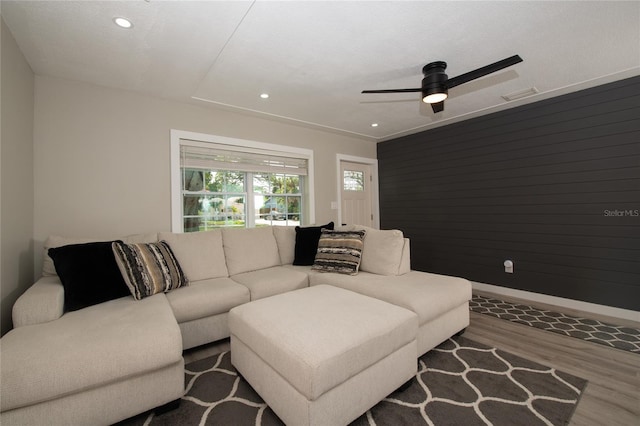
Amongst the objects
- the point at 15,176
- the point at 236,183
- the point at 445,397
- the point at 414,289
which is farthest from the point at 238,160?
the point at 445,397

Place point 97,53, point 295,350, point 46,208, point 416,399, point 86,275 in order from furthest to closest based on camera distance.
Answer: point 46,208 < point 97,53 < point 86,275 < point 416,399 < point 295,350

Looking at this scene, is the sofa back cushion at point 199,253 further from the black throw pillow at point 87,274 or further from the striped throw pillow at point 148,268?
the black throw pillow at point 87,274

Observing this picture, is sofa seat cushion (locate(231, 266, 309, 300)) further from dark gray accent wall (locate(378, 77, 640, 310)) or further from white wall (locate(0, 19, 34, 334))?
dark gray accent wall (locate(378, 77, 640, 310))

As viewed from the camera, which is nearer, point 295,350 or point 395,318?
point 295,350

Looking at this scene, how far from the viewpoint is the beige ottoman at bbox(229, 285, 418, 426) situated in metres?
1.28

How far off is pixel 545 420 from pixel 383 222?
4026 millimetres

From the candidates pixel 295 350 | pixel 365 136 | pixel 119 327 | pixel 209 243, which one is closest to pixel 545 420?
pixel 295 350

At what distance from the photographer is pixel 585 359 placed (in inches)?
80.7

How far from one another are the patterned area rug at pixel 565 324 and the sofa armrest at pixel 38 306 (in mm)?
3767

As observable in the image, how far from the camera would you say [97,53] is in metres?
2.18

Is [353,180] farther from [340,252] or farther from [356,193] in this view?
[340,252]

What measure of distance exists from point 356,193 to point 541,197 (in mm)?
2768

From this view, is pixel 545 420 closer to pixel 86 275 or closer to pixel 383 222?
pixel 86 275

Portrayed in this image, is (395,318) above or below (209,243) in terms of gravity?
below
